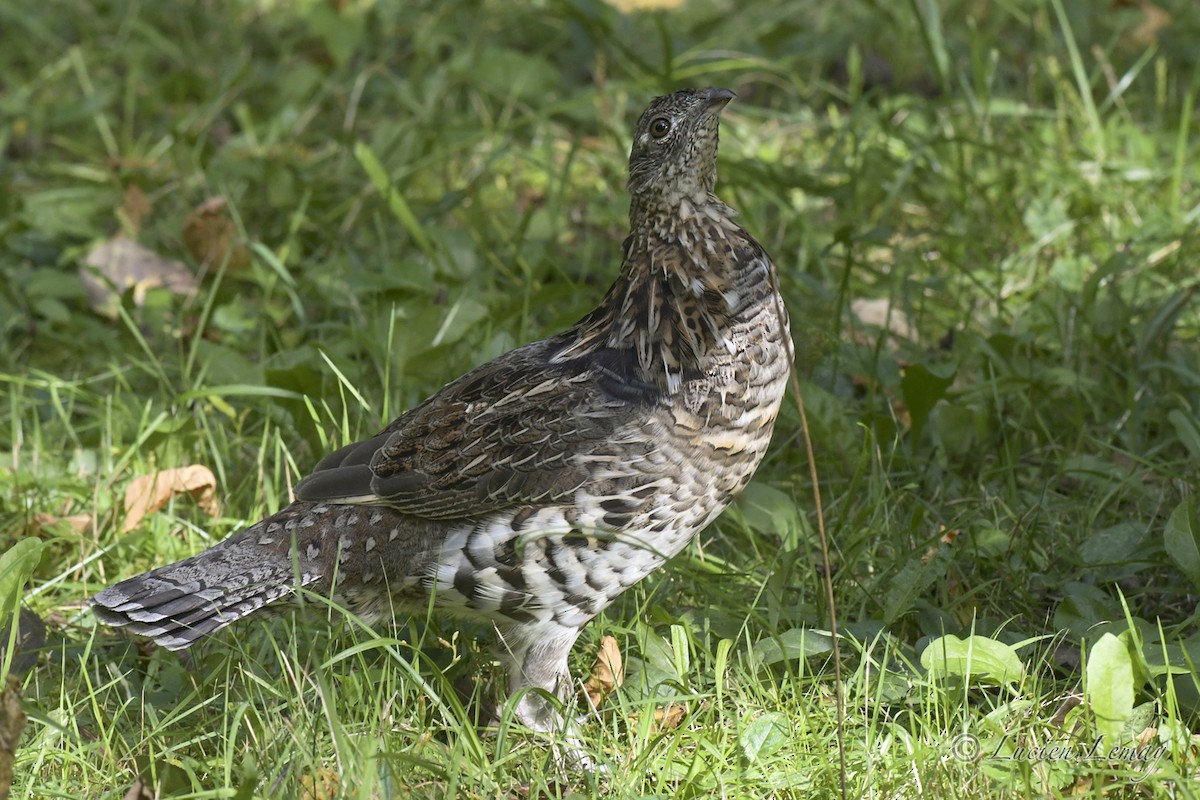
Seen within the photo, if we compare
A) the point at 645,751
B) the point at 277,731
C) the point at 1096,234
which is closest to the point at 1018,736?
the point at 645,751

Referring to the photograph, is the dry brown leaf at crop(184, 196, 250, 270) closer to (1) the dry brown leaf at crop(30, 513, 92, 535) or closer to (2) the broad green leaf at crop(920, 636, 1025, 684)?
(1) the dry brown leaf at crop(30, 513, 92, 535)

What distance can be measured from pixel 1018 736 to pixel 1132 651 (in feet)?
1.03

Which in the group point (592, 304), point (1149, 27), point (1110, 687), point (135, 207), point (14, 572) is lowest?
point (1110, 687)

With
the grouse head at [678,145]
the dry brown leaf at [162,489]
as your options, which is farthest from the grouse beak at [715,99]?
the dry brown leaf at [162,489]

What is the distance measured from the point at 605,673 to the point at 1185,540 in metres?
1.49

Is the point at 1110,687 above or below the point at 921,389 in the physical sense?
below

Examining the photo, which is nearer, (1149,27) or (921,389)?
(921,389)

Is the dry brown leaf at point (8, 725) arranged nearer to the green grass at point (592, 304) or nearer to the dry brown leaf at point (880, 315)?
the green grass at point (592, 304)

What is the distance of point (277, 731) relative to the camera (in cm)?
311

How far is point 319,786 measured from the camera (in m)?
2.90

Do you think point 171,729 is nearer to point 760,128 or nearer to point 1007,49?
point 760,128

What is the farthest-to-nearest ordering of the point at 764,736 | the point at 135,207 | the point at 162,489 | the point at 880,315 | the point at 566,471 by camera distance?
the point at 135,207, the point at 880,315, the point at 162,489, the point at 566,471, the point at 764,736

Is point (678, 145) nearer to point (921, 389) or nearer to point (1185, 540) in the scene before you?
point (921, 389)

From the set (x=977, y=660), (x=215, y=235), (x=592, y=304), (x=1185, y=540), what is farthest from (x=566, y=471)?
(x=215, y=235)
